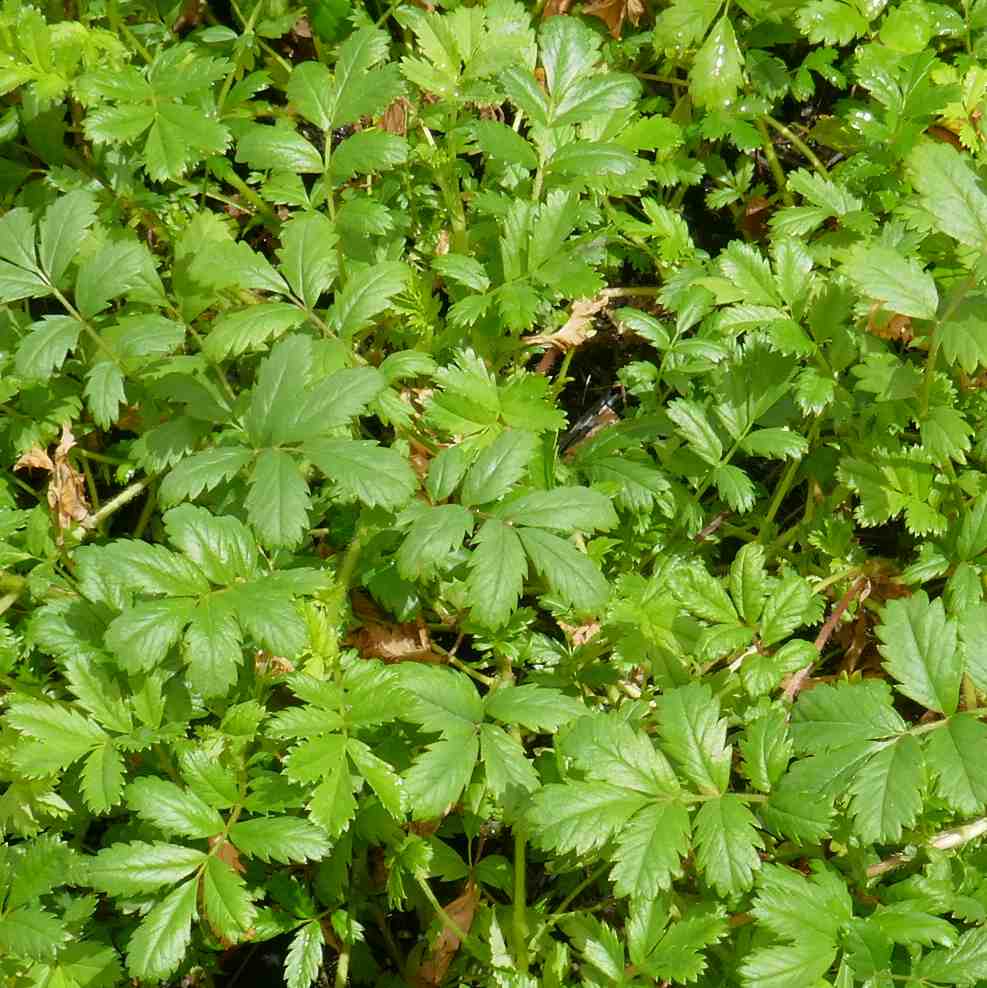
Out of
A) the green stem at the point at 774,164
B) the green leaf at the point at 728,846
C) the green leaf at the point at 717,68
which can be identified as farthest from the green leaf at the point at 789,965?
the green leaf at the point at 717,68

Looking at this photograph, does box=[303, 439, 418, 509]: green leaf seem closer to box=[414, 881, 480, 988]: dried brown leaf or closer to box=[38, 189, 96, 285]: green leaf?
box=[38, 189, 96, 285]: green leaf

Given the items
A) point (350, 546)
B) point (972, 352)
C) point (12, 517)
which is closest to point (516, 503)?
point (350, 546)

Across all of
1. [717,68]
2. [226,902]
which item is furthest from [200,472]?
[717,68]

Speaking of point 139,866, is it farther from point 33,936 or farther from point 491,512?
point 491,512

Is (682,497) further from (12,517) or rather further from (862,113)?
(12,517)

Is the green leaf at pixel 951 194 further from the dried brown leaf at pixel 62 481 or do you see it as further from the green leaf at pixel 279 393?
the dried brown leaf at pixel 62 481

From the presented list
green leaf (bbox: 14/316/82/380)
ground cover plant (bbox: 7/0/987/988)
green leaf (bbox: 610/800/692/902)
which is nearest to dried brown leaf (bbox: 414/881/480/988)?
ground cover plant (bbox: 7/0/987/988)
